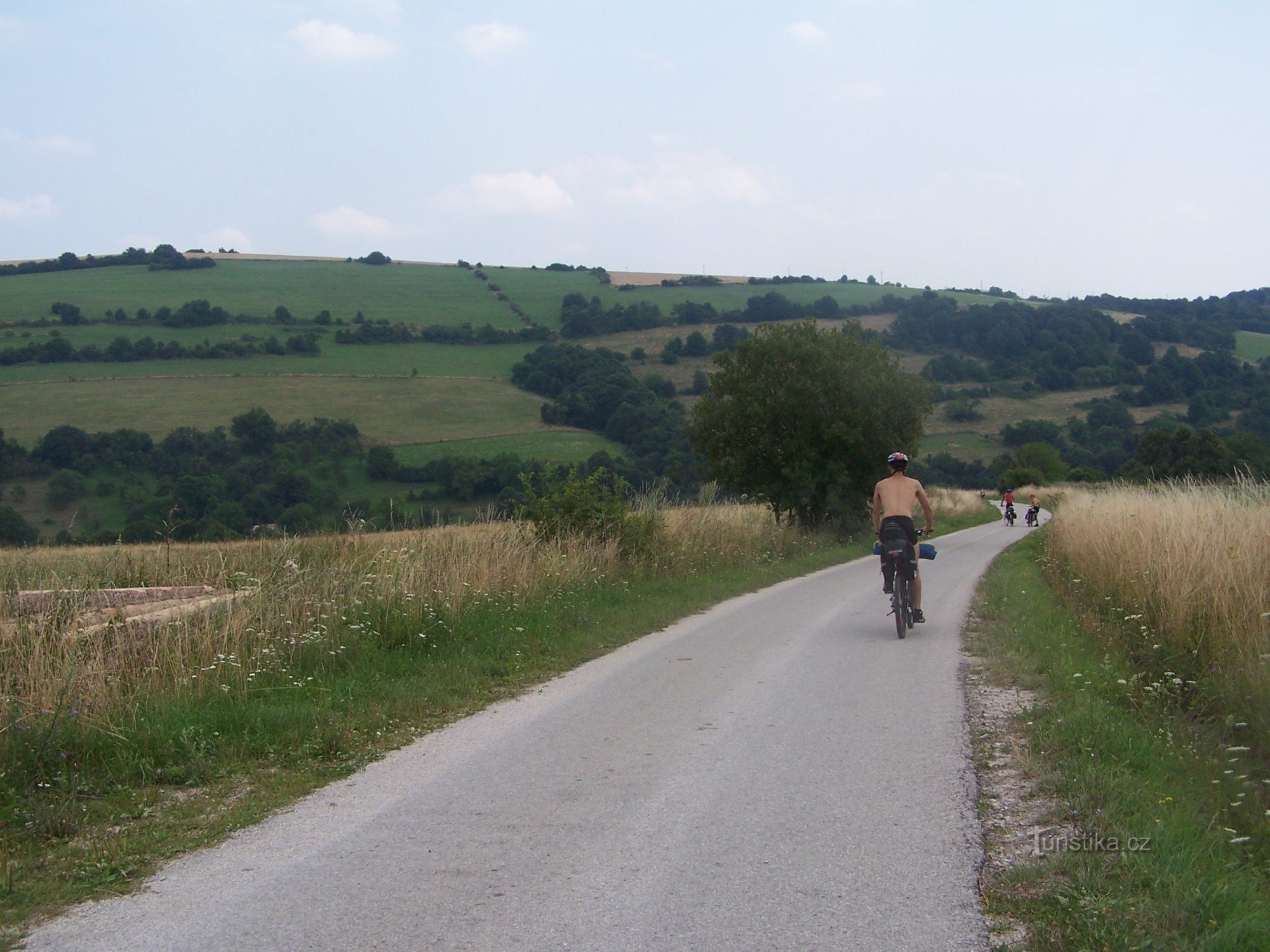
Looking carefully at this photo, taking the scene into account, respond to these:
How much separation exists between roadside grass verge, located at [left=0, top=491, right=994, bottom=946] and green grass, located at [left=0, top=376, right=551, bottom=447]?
3615 cm

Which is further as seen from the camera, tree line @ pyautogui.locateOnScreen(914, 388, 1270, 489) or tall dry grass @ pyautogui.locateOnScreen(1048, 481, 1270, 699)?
tree line @ pyautogui.locateOnScreen(914, 388, 1270, 489)

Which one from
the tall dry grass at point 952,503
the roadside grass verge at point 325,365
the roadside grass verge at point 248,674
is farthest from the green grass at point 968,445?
the roadside grass verge at point 248,674

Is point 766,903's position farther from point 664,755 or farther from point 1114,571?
point 1114,571

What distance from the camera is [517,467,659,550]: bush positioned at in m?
16.5

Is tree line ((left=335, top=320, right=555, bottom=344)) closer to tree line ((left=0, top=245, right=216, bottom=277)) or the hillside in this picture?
the hillside

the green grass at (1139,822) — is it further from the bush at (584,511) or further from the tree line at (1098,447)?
the tree line at (1098,447)

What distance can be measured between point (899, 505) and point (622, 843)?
7.92 meters

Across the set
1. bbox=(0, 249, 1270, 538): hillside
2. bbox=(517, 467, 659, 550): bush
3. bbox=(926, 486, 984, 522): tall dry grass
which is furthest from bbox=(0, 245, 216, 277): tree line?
bbox=(517, 467, 659, 550): bush

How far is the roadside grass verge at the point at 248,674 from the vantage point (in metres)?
4.84

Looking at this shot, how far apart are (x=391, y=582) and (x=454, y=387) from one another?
174 ft

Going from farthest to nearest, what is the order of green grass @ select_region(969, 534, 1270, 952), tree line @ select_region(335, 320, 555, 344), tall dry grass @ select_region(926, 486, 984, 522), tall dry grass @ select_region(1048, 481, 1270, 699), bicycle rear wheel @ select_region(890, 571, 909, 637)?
tree line @ select_region(335, 320, 555, 344), tall dry grass @ select_region(926, 486, 984, 522), bicycle rear wheel @ select_region(890, 571, 909, 637), tall dry grass @ select_region(1048, 481, 1270, 699), green grass @ select_region(969, 534, 1270, 952)

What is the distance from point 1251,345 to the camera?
258ft

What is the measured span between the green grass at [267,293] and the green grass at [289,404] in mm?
21076

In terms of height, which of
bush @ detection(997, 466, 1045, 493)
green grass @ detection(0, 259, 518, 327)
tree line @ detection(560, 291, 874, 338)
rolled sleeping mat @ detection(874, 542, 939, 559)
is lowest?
bush @ detection(997, 466, 1045, 493)
